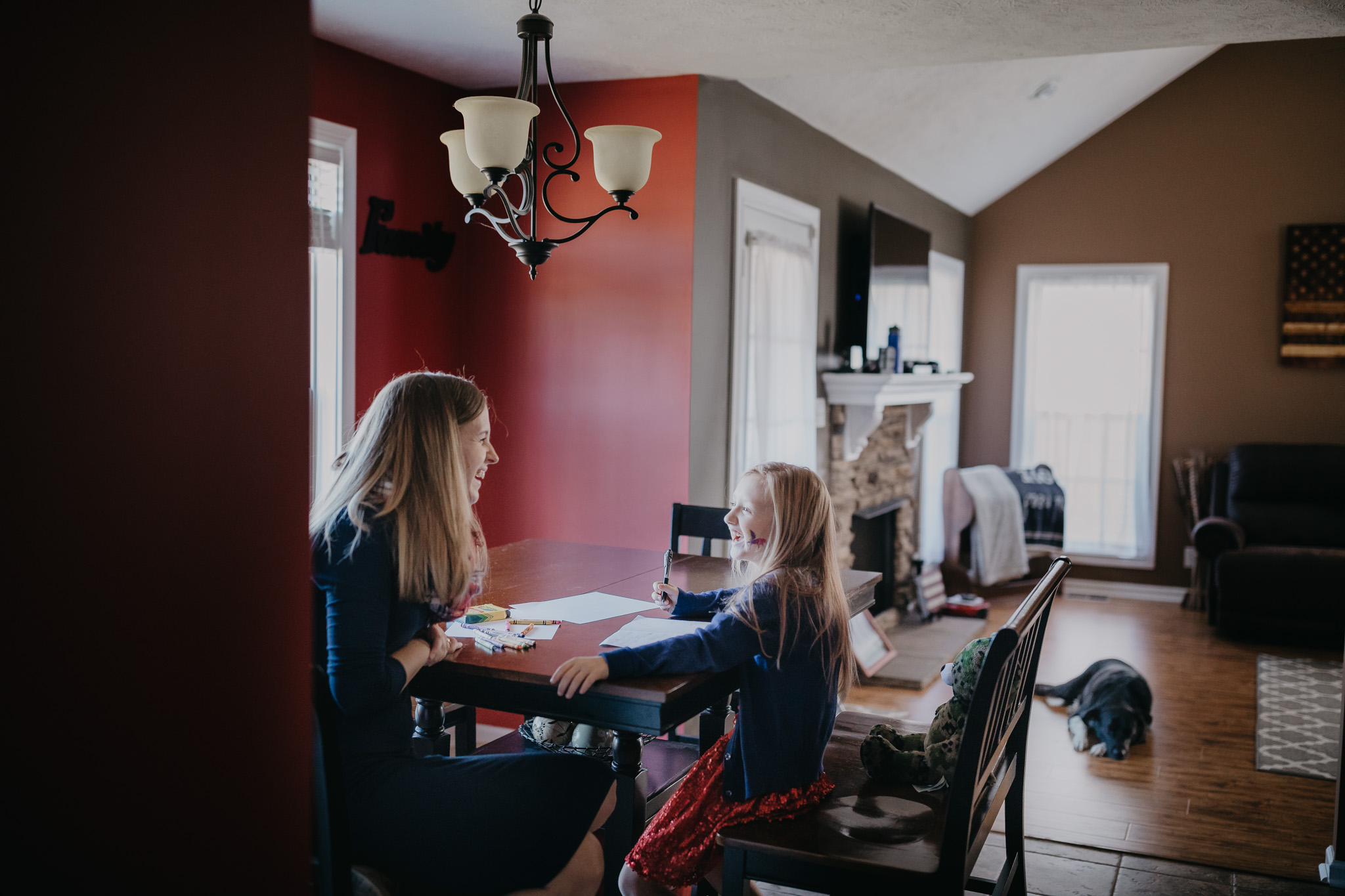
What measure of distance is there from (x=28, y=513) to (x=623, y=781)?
1.34 metres

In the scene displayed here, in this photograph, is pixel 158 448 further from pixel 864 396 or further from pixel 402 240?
pixel 864 396

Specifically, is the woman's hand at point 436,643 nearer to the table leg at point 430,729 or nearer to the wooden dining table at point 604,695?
the wooden dining table at point 604,695

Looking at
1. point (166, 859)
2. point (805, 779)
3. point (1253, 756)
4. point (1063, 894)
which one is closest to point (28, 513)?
point (166, 859)

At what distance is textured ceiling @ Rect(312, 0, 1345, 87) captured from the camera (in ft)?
9.07

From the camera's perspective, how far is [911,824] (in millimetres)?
1817

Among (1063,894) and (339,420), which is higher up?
(339,420)

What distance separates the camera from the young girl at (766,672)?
1.77 m

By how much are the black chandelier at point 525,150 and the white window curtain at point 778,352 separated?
1718 millimetres

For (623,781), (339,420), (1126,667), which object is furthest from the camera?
(1126,667)

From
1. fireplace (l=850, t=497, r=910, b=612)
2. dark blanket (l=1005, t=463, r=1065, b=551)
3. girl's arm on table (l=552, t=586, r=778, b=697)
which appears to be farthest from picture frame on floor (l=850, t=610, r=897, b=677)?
girl's arm on table (l=552, t=586, r=778, b=697)

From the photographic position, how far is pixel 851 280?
16.5 ft

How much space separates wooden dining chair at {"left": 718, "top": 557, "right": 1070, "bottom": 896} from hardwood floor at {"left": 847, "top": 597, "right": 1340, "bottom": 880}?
116 cm

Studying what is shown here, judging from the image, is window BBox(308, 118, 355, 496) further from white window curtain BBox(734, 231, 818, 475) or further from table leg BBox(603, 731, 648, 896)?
table leg BBox(603, 731, 648, 896)

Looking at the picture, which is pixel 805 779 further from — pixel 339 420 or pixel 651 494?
pixel 339 420
